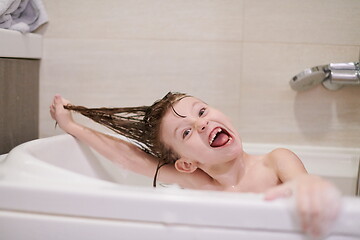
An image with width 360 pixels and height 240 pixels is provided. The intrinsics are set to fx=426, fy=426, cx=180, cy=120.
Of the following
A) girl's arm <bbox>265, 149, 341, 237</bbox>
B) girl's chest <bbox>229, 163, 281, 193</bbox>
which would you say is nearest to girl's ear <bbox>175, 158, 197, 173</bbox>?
girl's chest <bbox>229, 163, 281, 193</bbox>

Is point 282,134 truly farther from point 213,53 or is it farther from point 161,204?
point 161,204

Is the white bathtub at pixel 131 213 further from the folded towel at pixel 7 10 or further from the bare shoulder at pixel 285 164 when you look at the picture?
the folded towel at pixel 7 10

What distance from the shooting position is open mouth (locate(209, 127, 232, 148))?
1082mm

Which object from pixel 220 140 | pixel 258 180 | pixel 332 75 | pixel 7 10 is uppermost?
pixel 7 10

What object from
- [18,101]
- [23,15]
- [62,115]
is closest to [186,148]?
[62,115]

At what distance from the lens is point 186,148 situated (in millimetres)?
1112

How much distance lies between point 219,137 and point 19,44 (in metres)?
0.78

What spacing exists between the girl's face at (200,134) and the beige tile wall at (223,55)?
1.35 ft

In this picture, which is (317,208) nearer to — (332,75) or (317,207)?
(317,207)

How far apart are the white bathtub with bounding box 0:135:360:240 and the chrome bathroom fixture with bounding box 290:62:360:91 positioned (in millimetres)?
729

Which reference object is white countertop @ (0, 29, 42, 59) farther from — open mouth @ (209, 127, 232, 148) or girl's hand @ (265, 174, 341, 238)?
girl's hand @ (265, 174, 341, 238)

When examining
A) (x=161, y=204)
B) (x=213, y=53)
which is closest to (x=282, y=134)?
(x=213, y=53)

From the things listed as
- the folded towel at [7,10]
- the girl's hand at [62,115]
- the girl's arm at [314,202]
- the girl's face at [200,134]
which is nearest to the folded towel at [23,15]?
the folded towel at [7,10]

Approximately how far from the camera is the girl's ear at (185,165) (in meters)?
1.15
